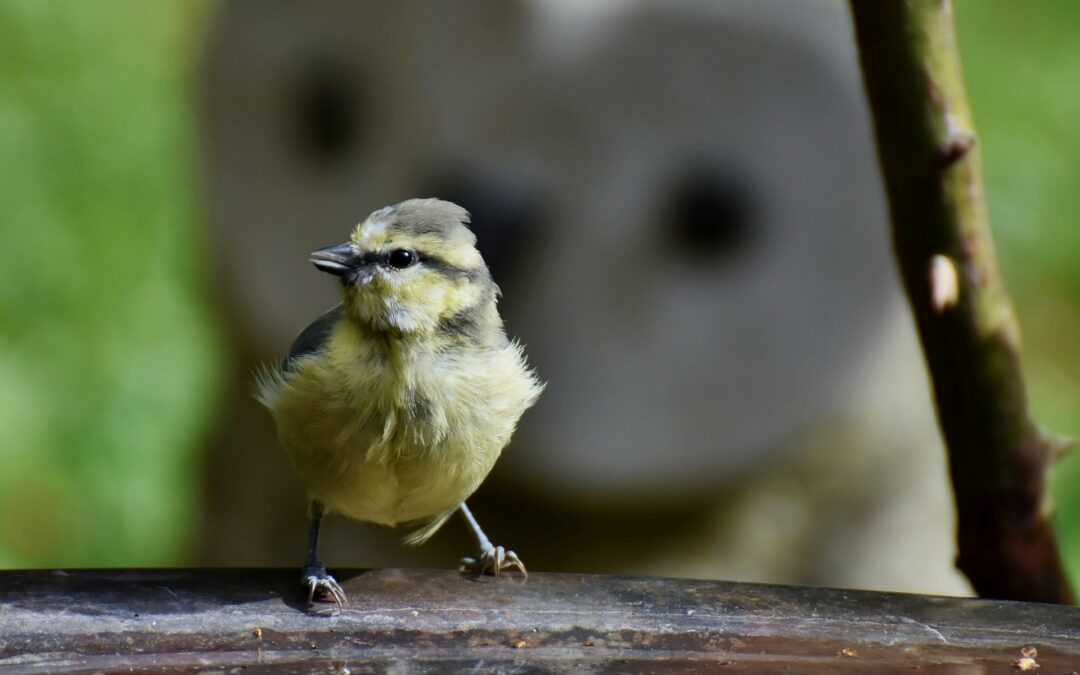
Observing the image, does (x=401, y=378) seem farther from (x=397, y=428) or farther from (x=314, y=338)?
(x=314, y=338)

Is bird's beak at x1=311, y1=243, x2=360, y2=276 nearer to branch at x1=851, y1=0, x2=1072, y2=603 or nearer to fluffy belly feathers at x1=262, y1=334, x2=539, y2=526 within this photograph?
fluffy belly feathers at x1=262, y1=334, x2=539, y2=526

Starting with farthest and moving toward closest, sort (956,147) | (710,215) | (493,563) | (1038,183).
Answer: (1038,183) < (710,215) < (493,563) < (956,147)

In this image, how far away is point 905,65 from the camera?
192 centimetres

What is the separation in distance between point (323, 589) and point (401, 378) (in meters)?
0.40

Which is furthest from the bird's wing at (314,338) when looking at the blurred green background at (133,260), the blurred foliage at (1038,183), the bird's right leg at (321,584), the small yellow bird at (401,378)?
the blurred foliage at (1038,183)

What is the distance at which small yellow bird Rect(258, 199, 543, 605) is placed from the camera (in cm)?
239

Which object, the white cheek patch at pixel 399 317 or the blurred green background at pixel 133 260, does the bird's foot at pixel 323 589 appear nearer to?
the white cheek patch at pixel 399 317

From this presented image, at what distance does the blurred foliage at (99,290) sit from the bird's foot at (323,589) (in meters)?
3.22

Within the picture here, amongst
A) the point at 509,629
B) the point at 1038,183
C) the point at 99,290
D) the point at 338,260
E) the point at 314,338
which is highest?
the point at 1038,183

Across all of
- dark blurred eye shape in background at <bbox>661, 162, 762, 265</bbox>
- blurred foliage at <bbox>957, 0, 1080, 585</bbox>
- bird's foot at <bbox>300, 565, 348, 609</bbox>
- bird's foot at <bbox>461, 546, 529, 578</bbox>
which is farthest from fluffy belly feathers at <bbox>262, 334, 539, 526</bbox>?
blurred foliage at <bbox>957, 0, 1080, 585</bbox>

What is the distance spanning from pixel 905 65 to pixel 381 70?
8.59 ft

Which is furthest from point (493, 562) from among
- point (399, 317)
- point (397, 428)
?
point (399, 317)

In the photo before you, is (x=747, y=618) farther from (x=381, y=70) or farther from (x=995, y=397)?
(x=381, y=70)

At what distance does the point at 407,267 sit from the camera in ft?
7.82
